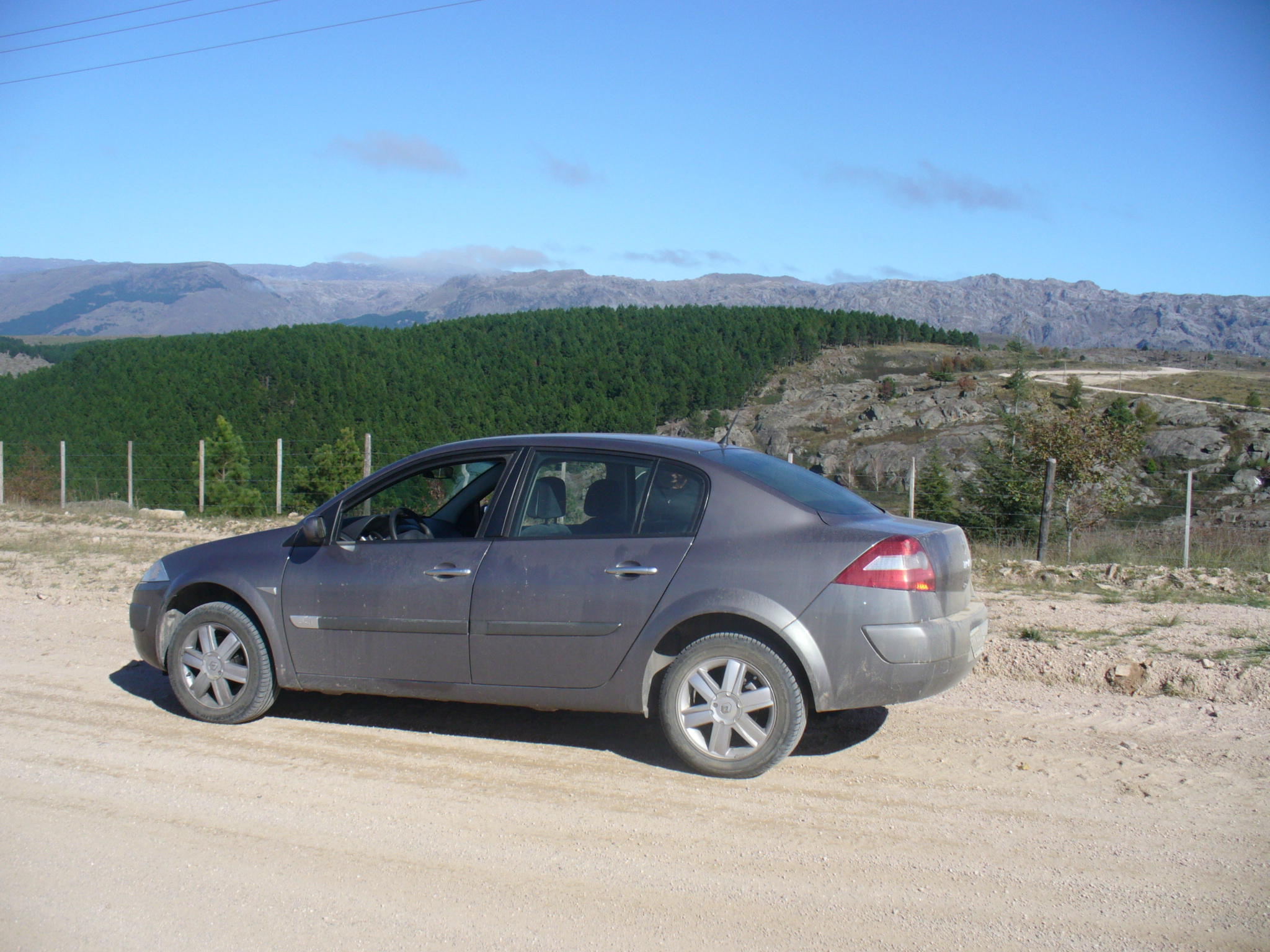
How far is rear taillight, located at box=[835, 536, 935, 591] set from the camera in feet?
13.9

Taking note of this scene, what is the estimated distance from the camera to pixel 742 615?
14.2ft

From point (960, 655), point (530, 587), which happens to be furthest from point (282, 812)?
point (960, 655)

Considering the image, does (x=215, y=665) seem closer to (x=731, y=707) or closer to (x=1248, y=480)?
(x=731, y=707)

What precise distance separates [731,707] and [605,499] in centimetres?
123

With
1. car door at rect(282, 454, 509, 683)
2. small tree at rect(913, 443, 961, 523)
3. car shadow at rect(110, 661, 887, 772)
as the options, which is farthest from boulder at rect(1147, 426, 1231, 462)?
car door at rect(282, 454, 509, 683)

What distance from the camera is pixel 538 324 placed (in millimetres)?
128125

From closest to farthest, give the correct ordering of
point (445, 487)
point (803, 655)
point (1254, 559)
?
point (803, 655) < point (445, 487) < point (1254, 559)

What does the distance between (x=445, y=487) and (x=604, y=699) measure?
6.86 ft

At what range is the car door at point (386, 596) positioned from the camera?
4.80m

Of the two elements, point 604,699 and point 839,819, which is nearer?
point 839,819

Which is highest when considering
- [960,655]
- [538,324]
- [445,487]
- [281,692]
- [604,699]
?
[538,324]

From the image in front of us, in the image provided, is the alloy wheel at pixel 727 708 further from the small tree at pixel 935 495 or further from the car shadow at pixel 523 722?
the small tree at pixel 935 495

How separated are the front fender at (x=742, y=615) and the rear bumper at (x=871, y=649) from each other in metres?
0.04

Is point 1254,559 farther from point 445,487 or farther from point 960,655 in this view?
point 445,487
